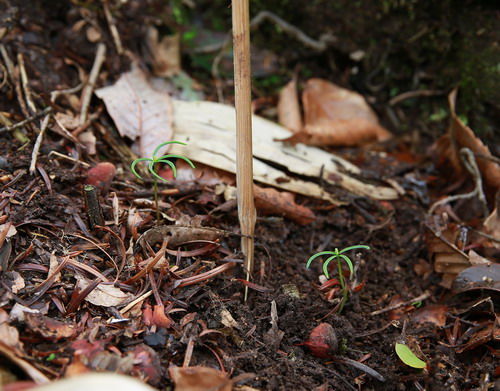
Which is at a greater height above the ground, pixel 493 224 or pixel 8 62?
pixel 8 62

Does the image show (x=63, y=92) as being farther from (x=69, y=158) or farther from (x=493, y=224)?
(x=493, y=224)

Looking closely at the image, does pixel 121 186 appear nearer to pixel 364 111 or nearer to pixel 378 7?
pixel 364 111

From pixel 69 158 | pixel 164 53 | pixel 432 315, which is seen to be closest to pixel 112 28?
pixel 164 53

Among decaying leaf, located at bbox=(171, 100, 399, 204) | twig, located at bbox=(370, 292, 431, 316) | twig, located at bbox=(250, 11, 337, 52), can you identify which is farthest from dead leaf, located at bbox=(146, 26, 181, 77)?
twig, located at bbox=(370, 292, 431, 316)

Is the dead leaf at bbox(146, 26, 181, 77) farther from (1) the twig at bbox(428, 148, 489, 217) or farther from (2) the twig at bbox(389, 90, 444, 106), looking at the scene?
(1) the twig at bbox(428, 148, 489, 217)

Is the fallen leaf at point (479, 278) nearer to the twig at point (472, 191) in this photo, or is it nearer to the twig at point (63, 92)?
the twig at point (472, 191)

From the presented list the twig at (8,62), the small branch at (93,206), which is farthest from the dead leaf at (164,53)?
the small branch at (93,206)
